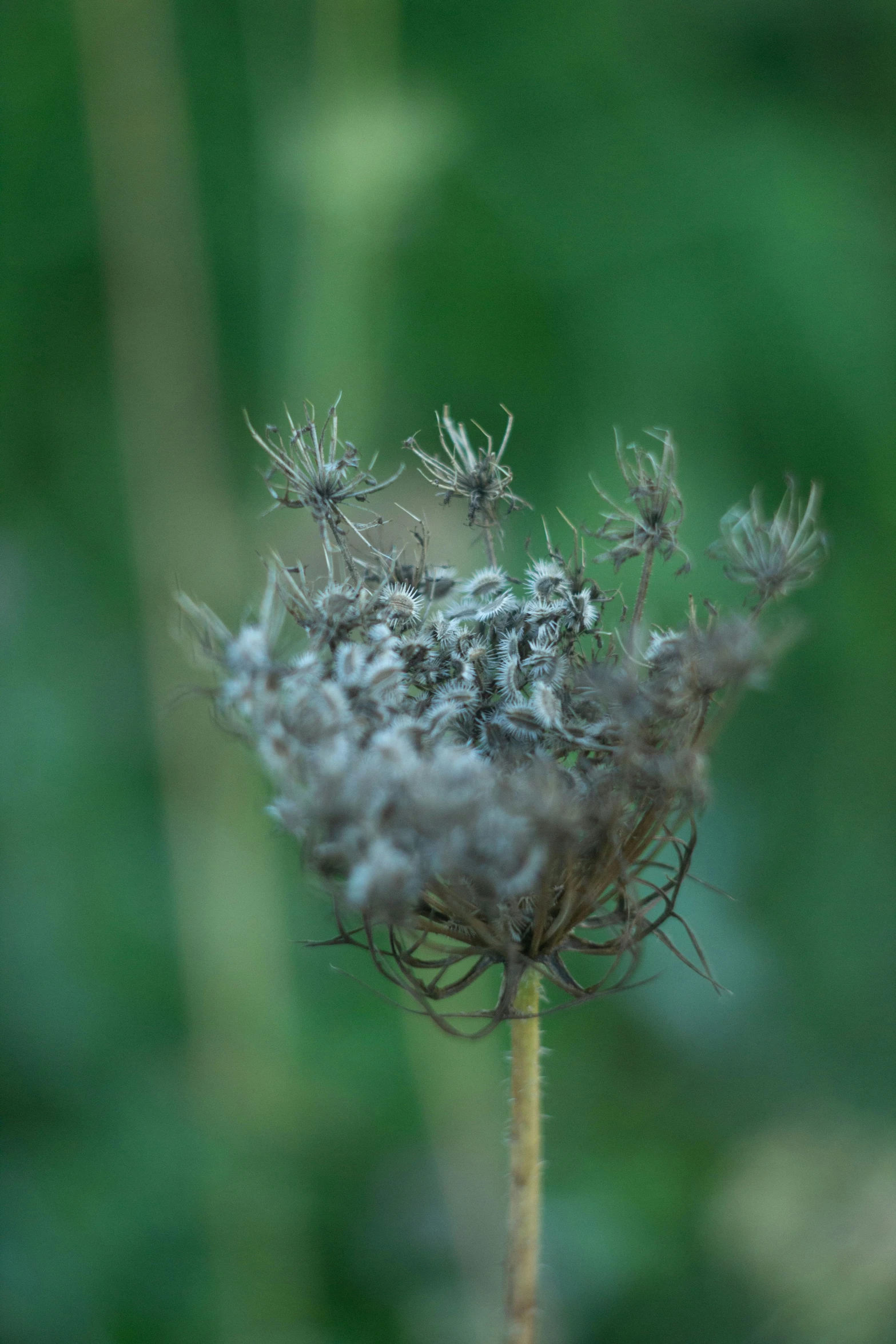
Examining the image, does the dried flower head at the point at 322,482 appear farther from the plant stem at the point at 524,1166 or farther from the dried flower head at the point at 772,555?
the plant stem at the point at 524,1166

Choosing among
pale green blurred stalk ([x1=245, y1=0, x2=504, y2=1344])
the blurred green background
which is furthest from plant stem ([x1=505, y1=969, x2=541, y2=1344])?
pale green blurred stalk ([x1=245, y1=0, x2=504, y2=1344])

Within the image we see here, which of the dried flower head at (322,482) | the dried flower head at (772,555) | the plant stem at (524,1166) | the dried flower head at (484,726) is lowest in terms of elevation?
the plant stem at (524,1166)

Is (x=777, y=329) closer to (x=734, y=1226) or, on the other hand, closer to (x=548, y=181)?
(x=548, y=181)

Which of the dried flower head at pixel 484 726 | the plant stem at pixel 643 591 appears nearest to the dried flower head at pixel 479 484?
the dried flower head at pixel 484 726

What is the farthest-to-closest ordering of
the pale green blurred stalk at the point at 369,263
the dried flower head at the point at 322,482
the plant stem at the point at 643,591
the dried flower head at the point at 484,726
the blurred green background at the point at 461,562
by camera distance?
the pale green blurred stalk at the point at 369,263, the blurred green background at the point at 461,562, the dried flower head at the point at 322,482, the plant stem at the point at 643,591, the dried flower head at the point at 484,726

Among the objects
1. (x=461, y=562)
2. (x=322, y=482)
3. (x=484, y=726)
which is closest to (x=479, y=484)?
(x=322, y=482)

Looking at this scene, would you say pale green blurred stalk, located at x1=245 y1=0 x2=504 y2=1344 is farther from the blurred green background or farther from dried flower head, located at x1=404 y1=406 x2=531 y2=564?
dried flower head, located at x1=404 y1=406 x2=531 y2=564

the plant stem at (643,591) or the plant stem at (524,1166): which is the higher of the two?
the plant stem at (643,591)

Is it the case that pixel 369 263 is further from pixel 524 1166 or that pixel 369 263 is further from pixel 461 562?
pixel 524 1166
